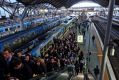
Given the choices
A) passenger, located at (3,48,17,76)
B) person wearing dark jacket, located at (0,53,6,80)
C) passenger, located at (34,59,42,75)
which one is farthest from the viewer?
passenger, located at (34,59,42,75)

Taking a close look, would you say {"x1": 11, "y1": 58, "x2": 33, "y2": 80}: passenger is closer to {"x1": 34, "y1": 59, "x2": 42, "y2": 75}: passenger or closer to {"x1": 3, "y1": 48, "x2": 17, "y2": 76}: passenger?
{"x1": 3, "y1": 48, "x2": 17, "y2": 76}: passenger

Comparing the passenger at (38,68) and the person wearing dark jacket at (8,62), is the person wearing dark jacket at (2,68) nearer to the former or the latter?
the person wearing dark jacket at (8,62)

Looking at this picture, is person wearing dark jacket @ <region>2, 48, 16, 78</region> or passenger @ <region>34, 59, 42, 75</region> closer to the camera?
person wearing dark jacket @ <region>2, 48, 16, 78</region>

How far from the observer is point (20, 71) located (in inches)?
283

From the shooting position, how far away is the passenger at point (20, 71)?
7043 millimetres

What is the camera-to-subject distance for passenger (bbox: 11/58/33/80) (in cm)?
704

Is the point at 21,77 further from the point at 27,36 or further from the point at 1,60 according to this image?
the point at 27,36

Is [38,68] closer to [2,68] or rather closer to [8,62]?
[8,62]

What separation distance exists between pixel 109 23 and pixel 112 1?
0.69m

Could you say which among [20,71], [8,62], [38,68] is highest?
[8,62]

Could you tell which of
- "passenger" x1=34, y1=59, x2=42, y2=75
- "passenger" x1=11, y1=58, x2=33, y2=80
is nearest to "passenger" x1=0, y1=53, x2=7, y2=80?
"passenger" x1=11, y1=58, x2=33, y2=80

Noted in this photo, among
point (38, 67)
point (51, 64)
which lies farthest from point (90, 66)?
point (38, 67)

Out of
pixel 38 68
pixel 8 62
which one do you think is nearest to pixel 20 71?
Answer: pixel 8 62

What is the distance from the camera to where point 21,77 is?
7.24 meters
